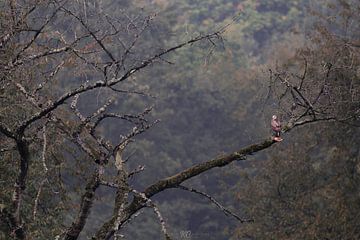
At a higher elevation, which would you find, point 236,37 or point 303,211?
point 236,37

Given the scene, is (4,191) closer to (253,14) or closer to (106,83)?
(106,83)

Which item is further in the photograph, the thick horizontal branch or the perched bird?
the thick horizontal branch

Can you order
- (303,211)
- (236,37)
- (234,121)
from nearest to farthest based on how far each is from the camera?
1. (303,211)
2. (234,121)
3. (236,37)

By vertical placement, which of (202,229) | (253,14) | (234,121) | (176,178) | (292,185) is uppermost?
(253,14)

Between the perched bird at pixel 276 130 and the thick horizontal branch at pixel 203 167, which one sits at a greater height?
the perched bird at pixel 276 130

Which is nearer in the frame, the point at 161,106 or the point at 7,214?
the point at 7,214

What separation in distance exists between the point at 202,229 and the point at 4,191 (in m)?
19.8

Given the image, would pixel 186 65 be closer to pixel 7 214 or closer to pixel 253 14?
pixel 253 14

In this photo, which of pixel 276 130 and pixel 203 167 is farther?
pixel 203 167

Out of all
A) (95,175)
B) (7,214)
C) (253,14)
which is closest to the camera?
(95,175)

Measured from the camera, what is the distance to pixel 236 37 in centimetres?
3600

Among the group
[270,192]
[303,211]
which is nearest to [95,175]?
[303,211]

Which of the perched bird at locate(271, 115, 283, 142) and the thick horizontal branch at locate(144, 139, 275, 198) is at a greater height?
the perched bird at locate(271, 115, 283, 142)

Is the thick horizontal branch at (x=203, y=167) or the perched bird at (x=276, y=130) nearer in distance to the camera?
the perched bird at (x=276, y=130)
